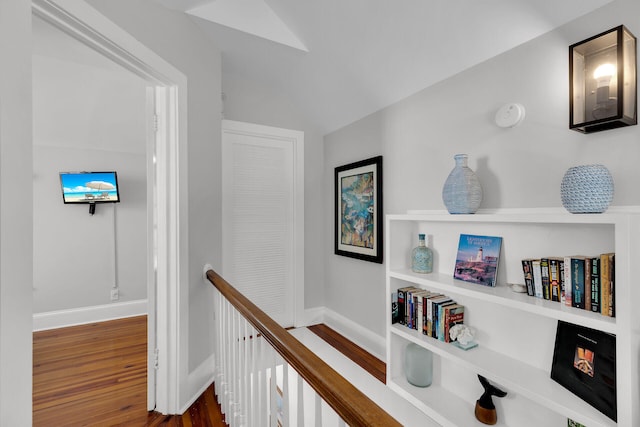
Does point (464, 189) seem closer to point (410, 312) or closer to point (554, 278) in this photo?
point (554, 278)

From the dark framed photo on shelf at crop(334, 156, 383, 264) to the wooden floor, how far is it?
92 centimetres

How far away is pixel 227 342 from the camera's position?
1735 millimetres

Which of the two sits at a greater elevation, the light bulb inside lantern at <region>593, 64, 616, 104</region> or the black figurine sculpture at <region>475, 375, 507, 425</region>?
the light bulb inside lantern at <region>593, 64, 616, 104</region>

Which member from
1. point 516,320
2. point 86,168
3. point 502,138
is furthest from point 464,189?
point 86,168

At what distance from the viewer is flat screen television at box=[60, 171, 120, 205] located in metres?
3.16

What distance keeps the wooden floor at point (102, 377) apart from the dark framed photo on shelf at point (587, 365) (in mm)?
1242

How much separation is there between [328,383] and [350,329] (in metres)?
2.41

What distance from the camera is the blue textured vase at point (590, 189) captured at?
1.24 m

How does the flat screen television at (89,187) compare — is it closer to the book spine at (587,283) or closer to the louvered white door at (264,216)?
the louvered white door at (264,216)

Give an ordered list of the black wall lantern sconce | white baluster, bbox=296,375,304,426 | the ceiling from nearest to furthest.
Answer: white baluster, bbox=296,375,304,426 < the black wall lantern sconce < the ceiling

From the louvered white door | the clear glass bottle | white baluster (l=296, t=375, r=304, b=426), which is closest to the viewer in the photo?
white baluster (l=296, t=375, r=304, b=426)


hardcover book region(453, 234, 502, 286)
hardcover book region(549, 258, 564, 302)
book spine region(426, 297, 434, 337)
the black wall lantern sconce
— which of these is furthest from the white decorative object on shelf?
book spine region(426, 297, 434, 337)

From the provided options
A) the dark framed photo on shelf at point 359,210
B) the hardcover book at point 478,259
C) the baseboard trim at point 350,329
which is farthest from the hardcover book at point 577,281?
the baseboard trim at point 350,329

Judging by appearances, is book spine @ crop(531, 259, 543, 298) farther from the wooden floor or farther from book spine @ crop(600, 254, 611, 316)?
the wooden floor
